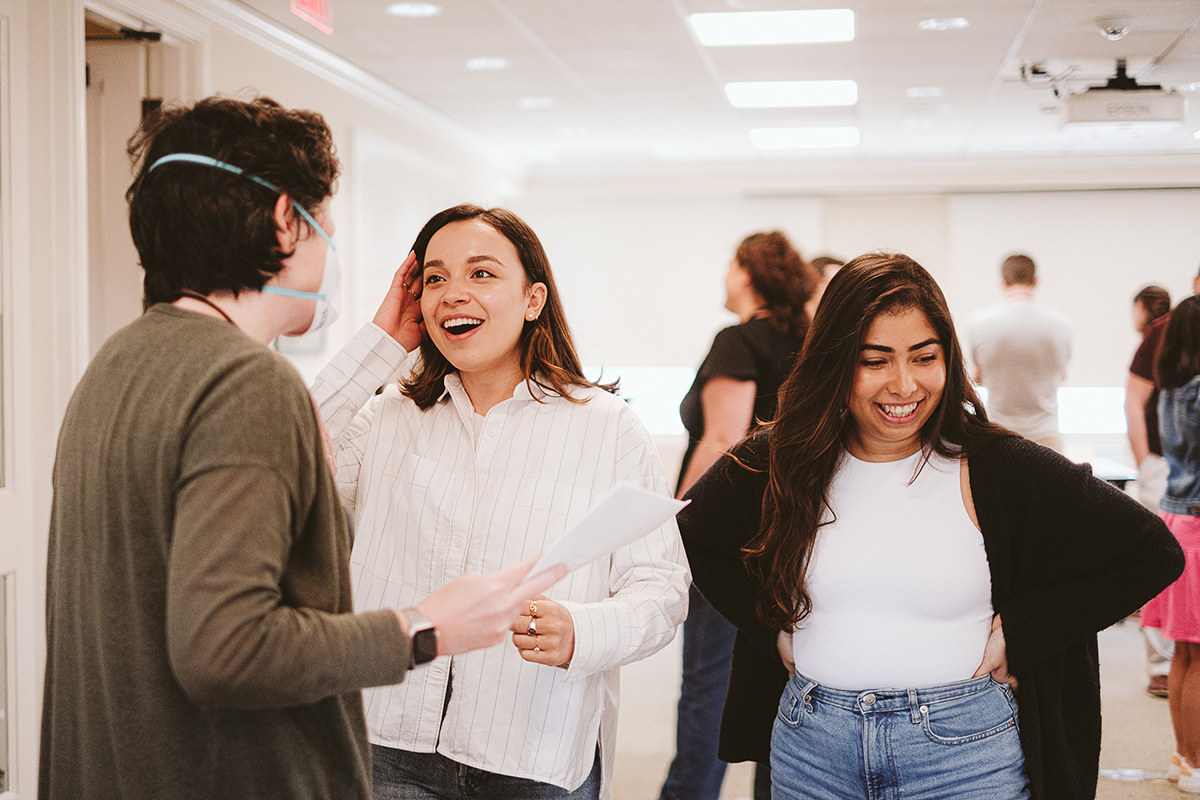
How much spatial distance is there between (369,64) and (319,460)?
4520 millimetres

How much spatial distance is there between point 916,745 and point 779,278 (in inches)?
72.3

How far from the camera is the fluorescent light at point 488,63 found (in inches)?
191

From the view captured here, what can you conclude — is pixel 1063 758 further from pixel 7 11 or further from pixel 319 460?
pixel 7 11

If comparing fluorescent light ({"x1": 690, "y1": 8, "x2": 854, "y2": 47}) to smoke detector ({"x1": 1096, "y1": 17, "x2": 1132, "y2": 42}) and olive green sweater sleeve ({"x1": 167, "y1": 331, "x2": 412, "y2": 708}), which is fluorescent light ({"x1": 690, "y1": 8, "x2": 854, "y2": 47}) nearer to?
smoke detector ({"x1": 1096, "y1": 17, "x2": 1132, "y2": 42})

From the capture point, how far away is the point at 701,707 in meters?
2.68

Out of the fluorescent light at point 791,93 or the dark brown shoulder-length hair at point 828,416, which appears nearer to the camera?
the dark brown shoulder-length hair at point 828,416

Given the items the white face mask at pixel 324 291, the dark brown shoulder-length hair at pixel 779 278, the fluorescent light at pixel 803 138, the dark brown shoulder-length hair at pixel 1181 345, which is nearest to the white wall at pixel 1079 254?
the dark brown shoulder-length hair at pixel 1181 345

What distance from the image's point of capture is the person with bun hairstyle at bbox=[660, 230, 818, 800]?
105 inches

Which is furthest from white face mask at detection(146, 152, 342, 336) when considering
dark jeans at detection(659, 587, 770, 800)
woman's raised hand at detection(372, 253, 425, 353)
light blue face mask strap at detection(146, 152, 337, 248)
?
dark jeans at detection(659, 587, 770, 800)

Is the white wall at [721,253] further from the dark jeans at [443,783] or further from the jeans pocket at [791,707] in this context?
the dark jeans at [443,783]

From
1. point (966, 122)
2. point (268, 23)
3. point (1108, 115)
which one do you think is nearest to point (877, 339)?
point (268, 23)

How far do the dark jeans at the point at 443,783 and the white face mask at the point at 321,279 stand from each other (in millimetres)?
671

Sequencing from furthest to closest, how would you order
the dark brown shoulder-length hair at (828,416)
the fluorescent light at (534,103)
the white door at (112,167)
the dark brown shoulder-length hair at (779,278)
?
the fluorescent light at (534,103) → the white door at (112,167) → the dark brown shoulder-length hair at (779,278) → the dark brown shoulder-length hair at (828,416)

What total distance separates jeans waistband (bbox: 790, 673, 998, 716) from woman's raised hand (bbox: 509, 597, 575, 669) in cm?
43
